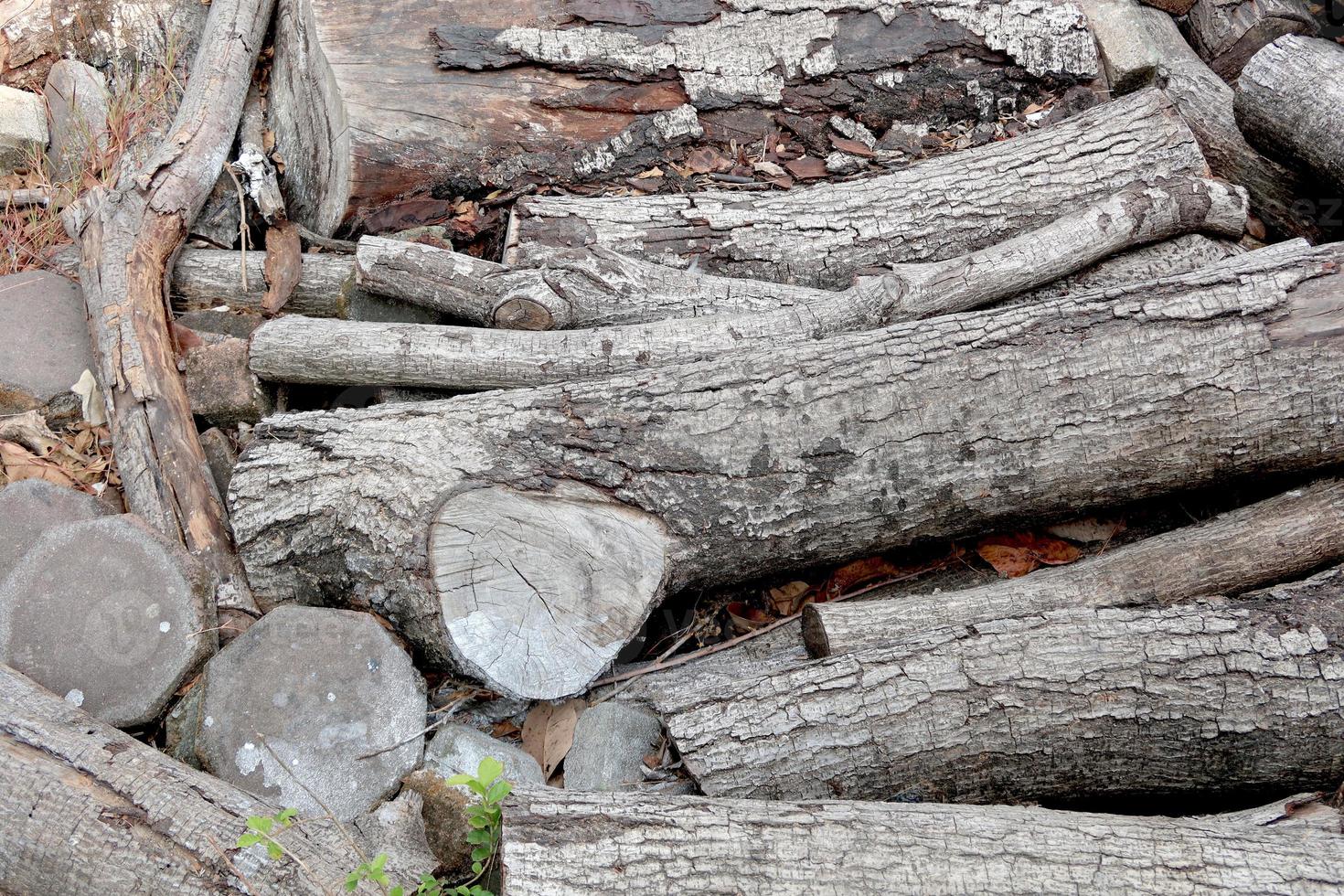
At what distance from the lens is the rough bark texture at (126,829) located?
6.59ft

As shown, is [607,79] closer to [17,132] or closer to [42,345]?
[42,345]

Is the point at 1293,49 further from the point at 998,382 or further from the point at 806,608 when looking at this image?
the point at 806,608

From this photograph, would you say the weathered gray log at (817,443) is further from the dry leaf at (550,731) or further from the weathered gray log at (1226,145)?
the weathered gray log at (1226,145)

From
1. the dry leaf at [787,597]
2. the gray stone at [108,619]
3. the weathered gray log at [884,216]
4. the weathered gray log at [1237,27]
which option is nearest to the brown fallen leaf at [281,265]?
the weathered gray log at [884,216]

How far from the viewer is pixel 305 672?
2.47 meters

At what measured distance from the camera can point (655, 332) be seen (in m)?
3.07

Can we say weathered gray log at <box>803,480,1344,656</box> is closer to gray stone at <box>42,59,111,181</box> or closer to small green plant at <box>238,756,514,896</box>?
small green plant at <box>238,756,514,896</box>

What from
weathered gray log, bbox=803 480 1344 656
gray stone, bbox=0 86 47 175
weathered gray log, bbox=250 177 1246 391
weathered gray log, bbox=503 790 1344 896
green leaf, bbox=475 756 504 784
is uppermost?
gray stone, bbox=0 86 47 175

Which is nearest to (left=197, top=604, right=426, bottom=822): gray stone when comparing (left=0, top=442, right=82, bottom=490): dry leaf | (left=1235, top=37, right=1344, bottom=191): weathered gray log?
(left=0, top=442, right=82, bottom=490): dry leaf

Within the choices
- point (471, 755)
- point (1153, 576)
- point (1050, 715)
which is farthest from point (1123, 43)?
point (471, 755)

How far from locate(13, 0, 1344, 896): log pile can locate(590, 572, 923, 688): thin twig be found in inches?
0.5

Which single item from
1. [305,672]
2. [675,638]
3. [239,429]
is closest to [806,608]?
[675,638]

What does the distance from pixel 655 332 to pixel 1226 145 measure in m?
2.32

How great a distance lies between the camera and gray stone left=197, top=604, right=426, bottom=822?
93.9 inches
